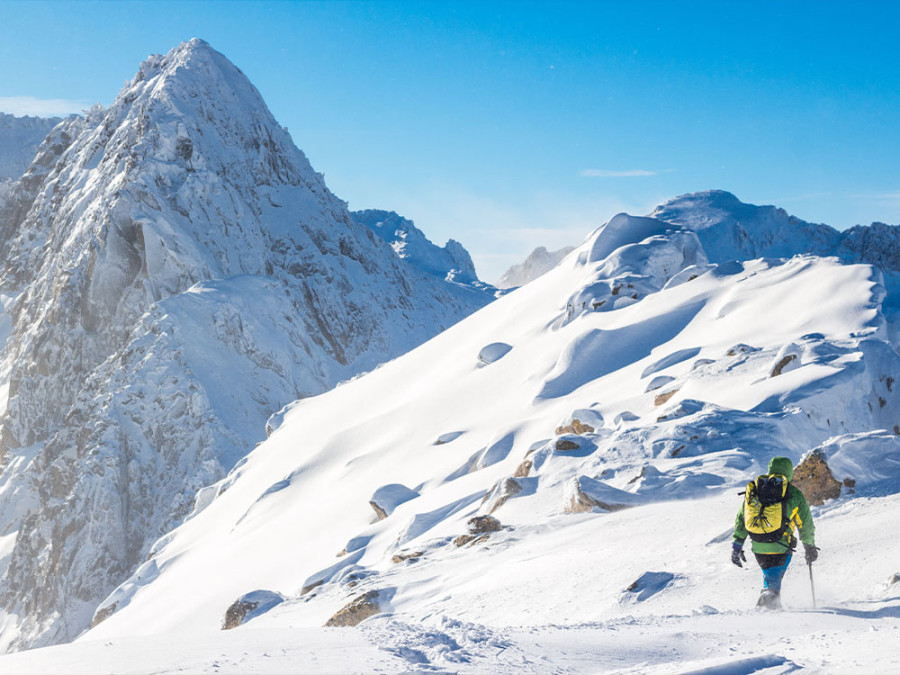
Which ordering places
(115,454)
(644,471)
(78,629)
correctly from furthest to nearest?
1. (115,454)
2. (78,629)
3. (644,471)

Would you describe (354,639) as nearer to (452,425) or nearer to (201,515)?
(452,425)

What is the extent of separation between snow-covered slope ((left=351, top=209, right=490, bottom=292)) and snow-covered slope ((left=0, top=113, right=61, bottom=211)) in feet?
204

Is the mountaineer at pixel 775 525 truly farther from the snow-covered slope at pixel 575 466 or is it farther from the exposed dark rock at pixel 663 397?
the exposed dark rock at pixel 663 397

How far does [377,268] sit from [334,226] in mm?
6909

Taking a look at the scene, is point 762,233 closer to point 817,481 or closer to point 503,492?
point 503,492

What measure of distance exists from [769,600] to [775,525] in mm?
618

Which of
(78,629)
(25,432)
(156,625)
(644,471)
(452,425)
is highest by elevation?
(25,432)

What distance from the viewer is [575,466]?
13.6 metres

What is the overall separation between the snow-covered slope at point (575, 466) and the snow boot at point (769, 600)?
20cm

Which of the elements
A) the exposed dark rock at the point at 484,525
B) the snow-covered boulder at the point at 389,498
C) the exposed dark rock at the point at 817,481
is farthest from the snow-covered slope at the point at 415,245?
the exposed dark rock at the point at 817,481

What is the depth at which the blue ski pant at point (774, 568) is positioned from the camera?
659 cm

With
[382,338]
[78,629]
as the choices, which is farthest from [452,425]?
[382,338]

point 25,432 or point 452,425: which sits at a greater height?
point 25,432

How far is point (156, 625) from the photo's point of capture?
55.7ft
